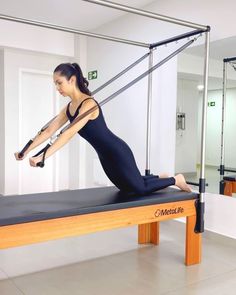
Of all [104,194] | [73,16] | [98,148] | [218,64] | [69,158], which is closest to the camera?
[98,148]

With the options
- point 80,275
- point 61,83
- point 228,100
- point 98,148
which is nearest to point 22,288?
point 80,275

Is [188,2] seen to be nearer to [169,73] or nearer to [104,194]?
[169,73]

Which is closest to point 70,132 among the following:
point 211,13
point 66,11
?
point 211,13

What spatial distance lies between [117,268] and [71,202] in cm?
75

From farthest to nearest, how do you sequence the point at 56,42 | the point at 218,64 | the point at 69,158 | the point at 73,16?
the point at 69,158
the point at 56,42
the point at 73,16
the point at 218,64

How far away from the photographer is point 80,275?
2.70m

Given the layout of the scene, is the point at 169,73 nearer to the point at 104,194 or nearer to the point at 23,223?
the point at 104,194

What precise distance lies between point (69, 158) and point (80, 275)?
3.34 meters

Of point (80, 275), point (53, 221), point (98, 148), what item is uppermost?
point (98, 148)

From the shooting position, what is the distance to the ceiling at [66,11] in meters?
4.29

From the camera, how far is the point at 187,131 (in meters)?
3.96

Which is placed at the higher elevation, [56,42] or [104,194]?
[56,42]

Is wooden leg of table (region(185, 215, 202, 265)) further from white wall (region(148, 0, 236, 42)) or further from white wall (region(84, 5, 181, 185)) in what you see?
white wall (region(148, 0, 236, 42))

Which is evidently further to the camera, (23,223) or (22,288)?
(22,288)
